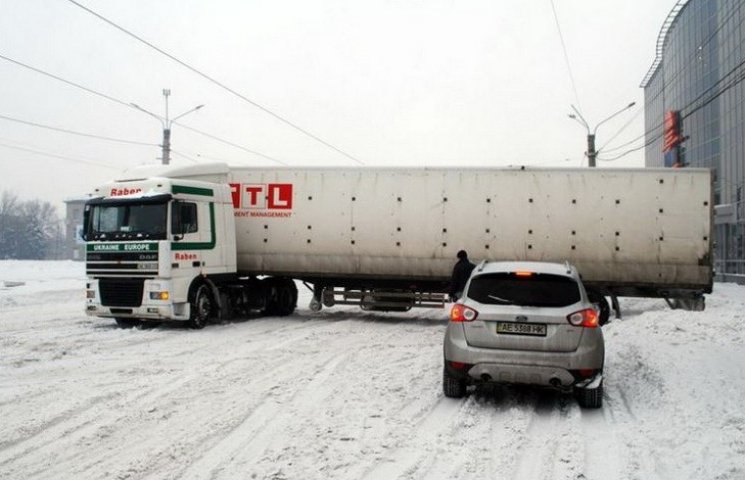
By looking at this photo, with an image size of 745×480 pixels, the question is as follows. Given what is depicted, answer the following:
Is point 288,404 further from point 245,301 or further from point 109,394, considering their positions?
point 245,301

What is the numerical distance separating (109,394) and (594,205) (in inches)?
433

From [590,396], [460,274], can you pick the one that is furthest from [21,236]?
[590,396]

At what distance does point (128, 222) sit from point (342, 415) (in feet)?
27.5

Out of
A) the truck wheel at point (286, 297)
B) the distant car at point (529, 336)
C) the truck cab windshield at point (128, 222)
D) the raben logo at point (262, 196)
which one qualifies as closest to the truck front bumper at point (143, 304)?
the truck cab windshield at point (128, 222)

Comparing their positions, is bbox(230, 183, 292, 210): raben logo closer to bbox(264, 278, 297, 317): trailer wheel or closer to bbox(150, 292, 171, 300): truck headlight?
bbox(264, 278, 297, 317): trailer wheel

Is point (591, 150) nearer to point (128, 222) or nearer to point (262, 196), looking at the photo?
point (262, 196)

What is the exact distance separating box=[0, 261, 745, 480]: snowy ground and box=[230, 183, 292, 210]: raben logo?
5.11 m

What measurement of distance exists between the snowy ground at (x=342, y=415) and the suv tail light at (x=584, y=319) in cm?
96

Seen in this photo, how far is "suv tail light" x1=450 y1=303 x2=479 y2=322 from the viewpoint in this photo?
6875 mm

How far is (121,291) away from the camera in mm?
12742

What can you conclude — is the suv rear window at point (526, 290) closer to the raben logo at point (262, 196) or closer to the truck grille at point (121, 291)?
the truck grille at point (121, 291)

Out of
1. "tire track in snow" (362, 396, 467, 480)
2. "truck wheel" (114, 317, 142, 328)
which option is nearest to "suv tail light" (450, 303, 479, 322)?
"tire track in snow" (362, 396, 467, 480)

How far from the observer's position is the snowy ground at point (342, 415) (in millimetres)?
4902

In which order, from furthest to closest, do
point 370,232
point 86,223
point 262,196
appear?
point 262,196 < point 370,232 < point 86,223
